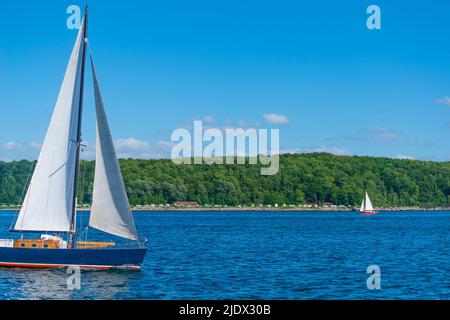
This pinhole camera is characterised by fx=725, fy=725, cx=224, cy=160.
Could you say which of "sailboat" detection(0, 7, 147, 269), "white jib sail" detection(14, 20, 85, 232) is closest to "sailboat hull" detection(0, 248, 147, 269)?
"sailboat" detection(0, 7, 147, 269)

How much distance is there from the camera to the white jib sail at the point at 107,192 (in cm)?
4378

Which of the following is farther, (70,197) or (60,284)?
(70,197)

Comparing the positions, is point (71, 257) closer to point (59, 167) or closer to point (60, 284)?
point (60, 284)

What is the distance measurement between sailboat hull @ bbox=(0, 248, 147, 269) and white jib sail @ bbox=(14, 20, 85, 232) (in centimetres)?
146

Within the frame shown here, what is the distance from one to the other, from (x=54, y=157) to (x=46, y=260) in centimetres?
640

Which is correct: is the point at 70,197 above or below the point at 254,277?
above

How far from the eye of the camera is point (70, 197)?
148 feet

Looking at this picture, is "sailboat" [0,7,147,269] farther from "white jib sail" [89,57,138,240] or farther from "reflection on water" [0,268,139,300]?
"reflection on water" [0,268,139,300]

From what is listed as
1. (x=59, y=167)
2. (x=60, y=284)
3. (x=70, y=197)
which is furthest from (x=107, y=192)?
(x=60, y=284)

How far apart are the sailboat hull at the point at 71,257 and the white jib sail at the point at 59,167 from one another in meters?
1.46

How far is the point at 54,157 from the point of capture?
45.1 m

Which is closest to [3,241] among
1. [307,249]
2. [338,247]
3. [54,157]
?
[54,157]

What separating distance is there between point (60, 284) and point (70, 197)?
20.8ft
